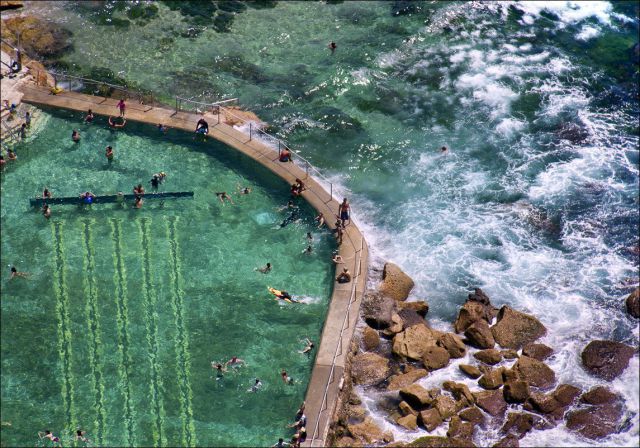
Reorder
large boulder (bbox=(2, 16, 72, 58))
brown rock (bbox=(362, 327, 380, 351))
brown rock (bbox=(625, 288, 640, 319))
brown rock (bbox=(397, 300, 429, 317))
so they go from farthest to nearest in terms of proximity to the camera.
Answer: large boulder (bbox=(2, 16, 72, 58)) → brown rock (bbox=(625, 288, 640, 319)) → brown rock (bbox=(397, 300, 429, 317)) → brown rock (bbox=(362, 327, 380, 351))

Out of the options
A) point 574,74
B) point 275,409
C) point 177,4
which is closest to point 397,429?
point 275,409

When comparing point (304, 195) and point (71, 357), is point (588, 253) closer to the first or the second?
point (304, 195)

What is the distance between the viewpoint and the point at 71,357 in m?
37.6

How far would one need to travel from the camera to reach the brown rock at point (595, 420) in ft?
123

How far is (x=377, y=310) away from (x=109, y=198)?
46.4 feet

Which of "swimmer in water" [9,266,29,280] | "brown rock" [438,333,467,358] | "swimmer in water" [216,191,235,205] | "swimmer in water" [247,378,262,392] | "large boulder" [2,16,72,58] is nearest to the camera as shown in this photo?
"swimmer in water" [247,378,262,392]

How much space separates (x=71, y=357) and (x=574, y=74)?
35373 millimetres

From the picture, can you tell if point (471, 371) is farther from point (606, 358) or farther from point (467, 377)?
point (606, 358)

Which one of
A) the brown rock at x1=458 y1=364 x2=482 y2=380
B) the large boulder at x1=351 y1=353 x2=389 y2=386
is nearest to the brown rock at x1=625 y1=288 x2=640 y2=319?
the brown rock at x1=458 y1=364 x2=482 y2=380

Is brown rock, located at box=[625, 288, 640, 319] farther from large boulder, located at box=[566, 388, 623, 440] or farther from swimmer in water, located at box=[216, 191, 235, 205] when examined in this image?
swimmer in water, located at box=[216, 191, 235, 205]

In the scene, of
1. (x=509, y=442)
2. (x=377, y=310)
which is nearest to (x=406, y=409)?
(x=509, y=442)

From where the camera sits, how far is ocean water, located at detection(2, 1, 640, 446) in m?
43.6

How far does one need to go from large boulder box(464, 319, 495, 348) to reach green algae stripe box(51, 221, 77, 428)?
16953 millimetres

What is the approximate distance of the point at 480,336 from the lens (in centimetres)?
3991
